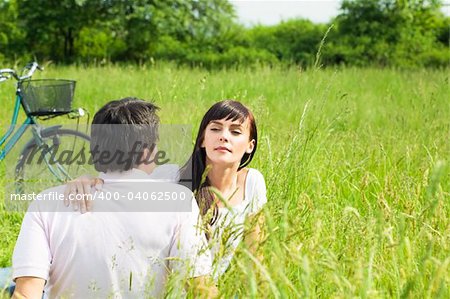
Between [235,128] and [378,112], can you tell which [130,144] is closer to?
[235,128]

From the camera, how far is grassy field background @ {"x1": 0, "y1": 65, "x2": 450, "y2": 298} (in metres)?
1.43

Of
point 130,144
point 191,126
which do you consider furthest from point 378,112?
point 130,144

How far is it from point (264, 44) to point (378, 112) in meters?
11.2

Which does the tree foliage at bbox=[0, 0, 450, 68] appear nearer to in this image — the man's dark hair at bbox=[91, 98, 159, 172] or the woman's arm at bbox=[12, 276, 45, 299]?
the man's dark hair at bbox=[91, 98, 159, 172]

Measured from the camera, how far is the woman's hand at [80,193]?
71.9 inches

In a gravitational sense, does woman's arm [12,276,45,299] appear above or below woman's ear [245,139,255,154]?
below

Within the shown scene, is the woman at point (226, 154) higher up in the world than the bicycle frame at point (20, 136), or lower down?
higher up

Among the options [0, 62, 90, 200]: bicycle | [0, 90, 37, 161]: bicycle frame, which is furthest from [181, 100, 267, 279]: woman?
[0, 90, 37, 161]: bicycle frame

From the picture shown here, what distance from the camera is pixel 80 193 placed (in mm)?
1852

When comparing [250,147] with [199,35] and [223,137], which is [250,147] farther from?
[199,35]

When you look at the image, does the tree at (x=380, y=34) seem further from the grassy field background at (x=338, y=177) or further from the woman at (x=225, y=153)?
the woman at (x=225, y=153)

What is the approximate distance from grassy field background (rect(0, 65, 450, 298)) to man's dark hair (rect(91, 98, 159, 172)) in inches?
15.8

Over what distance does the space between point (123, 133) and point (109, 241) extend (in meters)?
0.31

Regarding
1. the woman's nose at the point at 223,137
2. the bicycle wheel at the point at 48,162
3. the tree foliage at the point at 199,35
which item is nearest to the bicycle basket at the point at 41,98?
the bicycle wheel at the point at 48,162
